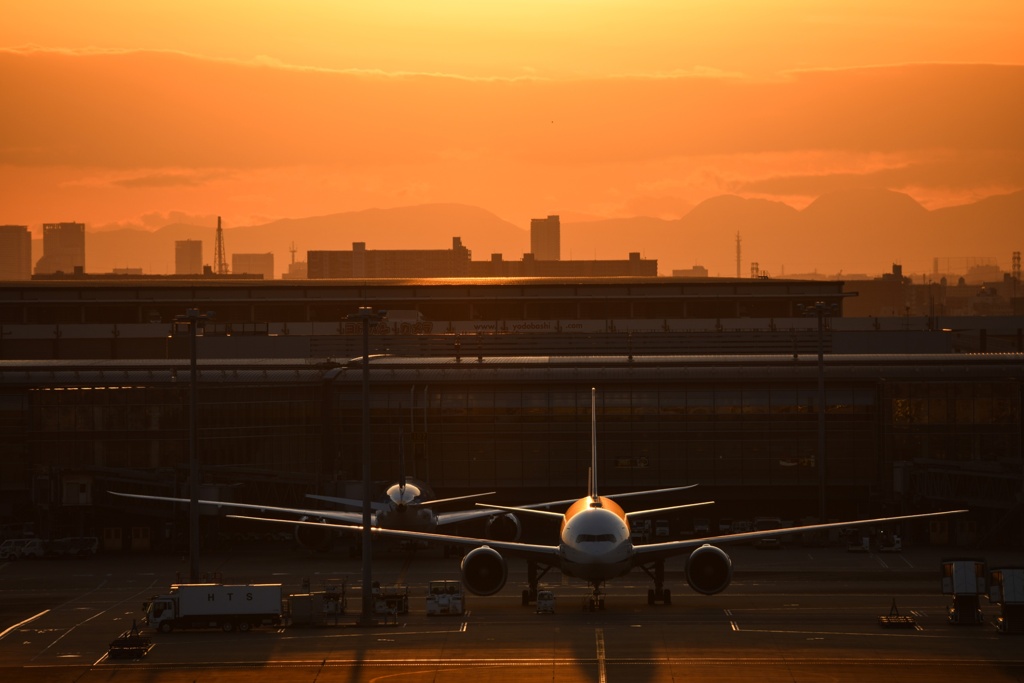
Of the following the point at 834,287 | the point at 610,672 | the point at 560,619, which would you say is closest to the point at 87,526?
the point at 560,619

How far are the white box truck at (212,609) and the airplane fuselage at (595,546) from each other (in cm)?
1334

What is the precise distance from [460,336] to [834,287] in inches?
1719

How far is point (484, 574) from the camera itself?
71.7 m

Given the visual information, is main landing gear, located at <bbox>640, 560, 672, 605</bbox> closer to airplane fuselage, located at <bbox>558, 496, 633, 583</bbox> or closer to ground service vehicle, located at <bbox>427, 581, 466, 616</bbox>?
airplane fuselage, located at <bbox>558, 496, 633, 583</bbox>

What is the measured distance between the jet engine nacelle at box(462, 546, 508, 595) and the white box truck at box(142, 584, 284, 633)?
29.0ft

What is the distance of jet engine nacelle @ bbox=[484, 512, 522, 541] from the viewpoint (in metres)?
96.9

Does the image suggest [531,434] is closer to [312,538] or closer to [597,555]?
[312,538]

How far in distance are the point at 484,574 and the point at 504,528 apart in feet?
84.0

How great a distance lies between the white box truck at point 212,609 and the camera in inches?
2709

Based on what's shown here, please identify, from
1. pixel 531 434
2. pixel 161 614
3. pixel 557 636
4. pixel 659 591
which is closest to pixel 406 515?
pixel 659 591

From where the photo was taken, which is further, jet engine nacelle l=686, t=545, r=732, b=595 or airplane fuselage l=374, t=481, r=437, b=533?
airplane fuselage l=374, t=481, r=437, b=533

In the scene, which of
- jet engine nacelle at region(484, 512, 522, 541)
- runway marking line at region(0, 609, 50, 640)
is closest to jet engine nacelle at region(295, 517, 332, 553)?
jet engine nacelle at region(484, 512, 522, 541)

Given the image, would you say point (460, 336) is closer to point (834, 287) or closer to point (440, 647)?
point (834, 287)

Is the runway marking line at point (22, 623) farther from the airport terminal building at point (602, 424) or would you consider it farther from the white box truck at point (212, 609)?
the airport terminal building at point (602, 424)
